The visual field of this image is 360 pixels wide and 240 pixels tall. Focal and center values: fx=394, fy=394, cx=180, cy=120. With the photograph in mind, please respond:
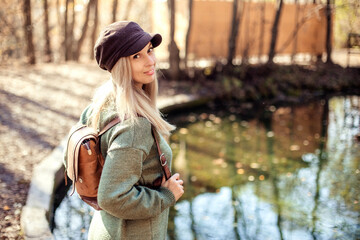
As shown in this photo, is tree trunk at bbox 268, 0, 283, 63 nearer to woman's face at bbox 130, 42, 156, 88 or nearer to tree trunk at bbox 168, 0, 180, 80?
tree trunk at bbox 168, 0, 180, 80

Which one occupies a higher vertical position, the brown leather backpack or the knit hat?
the knit hat

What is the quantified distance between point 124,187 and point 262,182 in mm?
4626

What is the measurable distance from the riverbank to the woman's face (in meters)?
2.42

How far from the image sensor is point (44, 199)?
4297 mm

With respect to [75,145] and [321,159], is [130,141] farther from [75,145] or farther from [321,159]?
[321,159]

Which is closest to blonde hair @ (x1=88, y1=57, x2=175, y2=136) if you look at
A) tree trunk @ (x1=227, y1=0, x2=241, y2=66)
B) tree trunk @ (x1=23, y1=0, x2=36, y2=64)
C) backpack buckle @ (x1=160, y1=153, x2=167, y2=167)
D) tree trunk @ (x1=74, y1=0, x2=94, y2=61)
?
backpack buckle @ (x1=160, y1=153, x2=167, y2=167)

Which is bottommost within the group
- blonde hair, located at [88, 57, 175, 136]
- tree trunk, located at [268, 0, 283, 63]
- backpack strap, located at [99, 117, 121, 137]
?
tree trunk, located at [268, 0, 283, 63]

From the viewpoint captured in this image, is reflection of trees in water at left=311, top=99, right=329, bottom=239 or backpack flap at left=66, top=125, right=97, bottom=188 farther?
reflection of trees in water at left=311, top=99, right=329, bottom=239

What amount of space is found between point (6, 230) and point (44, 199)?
2.28 ft

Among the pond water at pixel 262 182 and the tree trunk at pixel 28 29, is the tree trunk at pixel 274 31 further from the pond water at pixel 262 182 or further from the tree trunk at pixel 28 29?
the tree trunk at pixel 28 29

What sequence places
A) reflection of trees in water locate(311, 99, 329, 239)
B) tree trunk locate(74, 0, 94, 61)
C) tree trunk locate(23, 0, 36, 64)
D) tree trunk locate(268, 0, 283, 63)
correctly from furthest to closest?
1. tree trunk locate(74, 0, 94, 61)
2. tree trunk locate(23, 0, 36, 64)
3. tree trunk locate(268, 0, 283, 63)
4. reflection of trees in water locate(311, 99, 329, 239)

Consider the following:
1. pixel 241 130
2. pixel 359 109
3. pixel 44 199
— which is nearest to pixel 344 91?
pixel 359 109

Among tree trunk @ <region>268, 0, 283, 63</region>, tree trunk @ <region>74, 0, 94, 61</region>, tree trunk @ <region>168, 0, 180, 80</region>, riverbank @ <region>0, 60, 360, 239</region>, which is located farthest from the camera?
tree trunk @ <region>74, 0, 94, 61</region>

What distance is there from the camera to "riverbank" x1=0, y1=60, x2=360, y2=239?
201 inches
